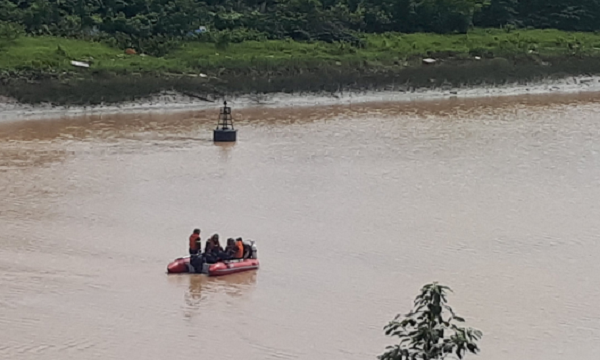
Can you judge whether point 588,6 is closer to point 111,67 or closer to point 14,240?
point 111,67

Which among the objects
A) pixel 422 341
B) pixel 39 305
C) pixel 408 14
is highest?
pixel 408 14

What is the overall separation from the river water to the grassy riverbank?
79.3 inches

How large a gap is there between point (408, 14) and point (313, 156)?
853 inches

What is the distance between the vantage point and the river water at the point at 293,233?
15609 mm

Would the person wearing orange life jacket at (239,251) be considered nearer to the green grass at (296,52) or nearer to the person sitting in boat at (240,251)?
the person sitting in boat at (240,251)

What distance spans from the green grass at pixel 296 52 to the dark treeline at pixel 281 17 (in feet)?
3.65

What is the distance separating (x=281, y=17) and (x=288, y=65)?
5.26m

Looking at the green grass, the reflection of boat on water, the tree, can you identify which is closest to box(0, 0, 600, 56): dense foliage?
the green grass

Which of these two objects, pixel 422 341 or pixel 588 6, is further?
pixel 588 6

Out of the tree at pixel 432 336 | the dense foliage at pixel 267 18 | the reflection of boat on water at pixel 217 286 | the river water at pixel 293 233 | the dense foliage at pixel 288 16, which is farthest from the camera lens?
the dense foliage at pixel 288 16

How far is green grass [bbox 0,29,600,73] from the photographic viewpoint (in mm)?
38688

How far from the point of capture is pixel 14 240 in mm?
20406

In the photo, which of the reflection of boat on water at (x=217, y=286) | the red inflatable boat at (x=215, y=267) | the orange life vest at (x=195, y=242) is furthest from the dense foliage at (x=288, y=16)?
the reflection of boat on water at (x=217, y=286)

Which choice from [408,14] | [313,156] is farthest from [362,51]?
[313,156]
